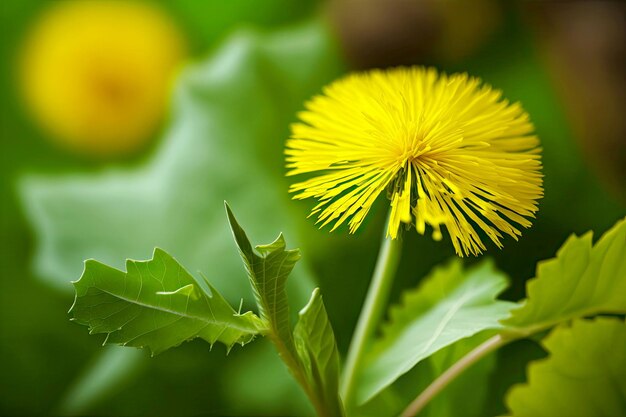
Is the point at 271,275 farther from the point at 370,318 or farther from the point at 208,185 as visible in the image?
the point at 208,185

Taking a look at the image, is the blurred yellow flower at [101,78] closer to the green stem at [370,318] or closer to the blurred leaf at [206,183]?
the blurred leaf at [206,183]

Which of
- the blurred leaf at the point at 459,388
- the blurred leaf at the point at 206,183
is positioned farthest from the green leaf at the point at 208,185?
the blurred leaf at the point at 459,388

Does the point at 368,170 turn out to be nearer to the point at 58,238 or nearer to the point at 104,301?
the point at 104,301

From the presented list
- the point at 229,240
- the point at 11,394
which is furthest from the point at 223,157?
the point at 11,394

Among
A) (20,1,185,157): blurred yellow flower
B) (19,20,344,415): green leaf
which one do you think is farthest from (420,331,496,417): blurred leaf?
(20,1,185,157): blurred yellow flower

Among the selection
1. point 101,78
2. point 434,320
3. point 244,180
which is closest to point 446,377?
point 434,320

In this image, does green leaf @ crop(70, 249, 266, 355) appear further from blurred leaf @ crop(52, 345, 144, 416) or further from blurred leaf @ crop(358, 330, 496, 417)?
blurred leaf @ crop(52, 345, 144, 416)
